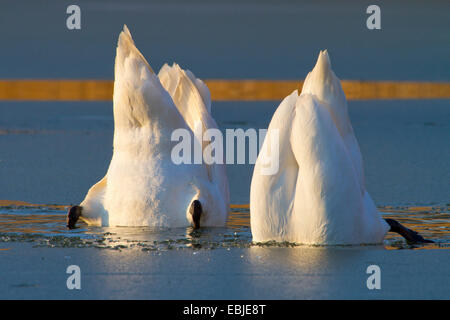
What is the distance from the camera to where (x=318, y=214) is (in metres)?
7.13

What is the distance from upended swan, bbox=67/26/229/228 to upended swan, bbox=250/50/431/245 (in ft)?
4.75

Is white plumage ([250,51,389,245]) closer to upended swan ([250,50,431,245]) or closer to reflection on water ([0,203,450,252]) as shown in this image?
upended swan ([250,50,431,245])

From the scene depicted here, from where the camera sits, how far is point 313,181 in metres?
7.07

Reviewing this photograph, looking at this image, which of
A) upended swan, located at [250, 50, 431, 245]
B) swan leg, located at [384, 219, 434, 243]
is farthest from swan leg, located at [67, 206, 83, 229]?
swan leg, located at [384, 219, 434, 243]

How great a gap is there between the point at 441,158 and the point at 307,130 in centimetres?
555

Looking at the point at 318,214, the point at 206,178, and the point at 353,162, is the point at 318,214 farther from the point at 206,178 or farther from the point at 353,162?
the point at 206,178

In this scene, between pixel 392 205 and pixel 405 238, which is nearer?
pixel 405 238

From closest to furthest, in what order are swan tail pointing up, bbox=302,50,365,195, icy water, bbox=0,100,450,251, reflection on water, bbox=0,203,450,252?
swan tail pointing up, bbox=302,50,365,195 < reflection on water, bbox=0,203,450,252 < icy water, bbox=0,100,450,251

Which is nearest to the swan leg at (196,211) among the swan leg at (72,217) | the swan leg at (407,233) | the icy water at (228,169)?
the icy water at (228,169)

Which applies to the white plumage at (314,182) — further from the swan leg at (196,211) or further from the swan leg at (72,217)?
the swan leg at (72,217)

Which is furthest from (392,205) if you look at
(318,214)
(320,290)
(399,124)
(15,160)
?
(399,124)

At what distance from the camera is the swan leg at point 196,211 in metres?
8.57

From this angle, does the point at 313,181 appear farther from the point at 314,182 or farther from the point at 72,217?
the point at 72,217

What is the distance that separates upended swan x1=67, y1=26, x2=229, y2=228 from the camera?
872 centimetres
